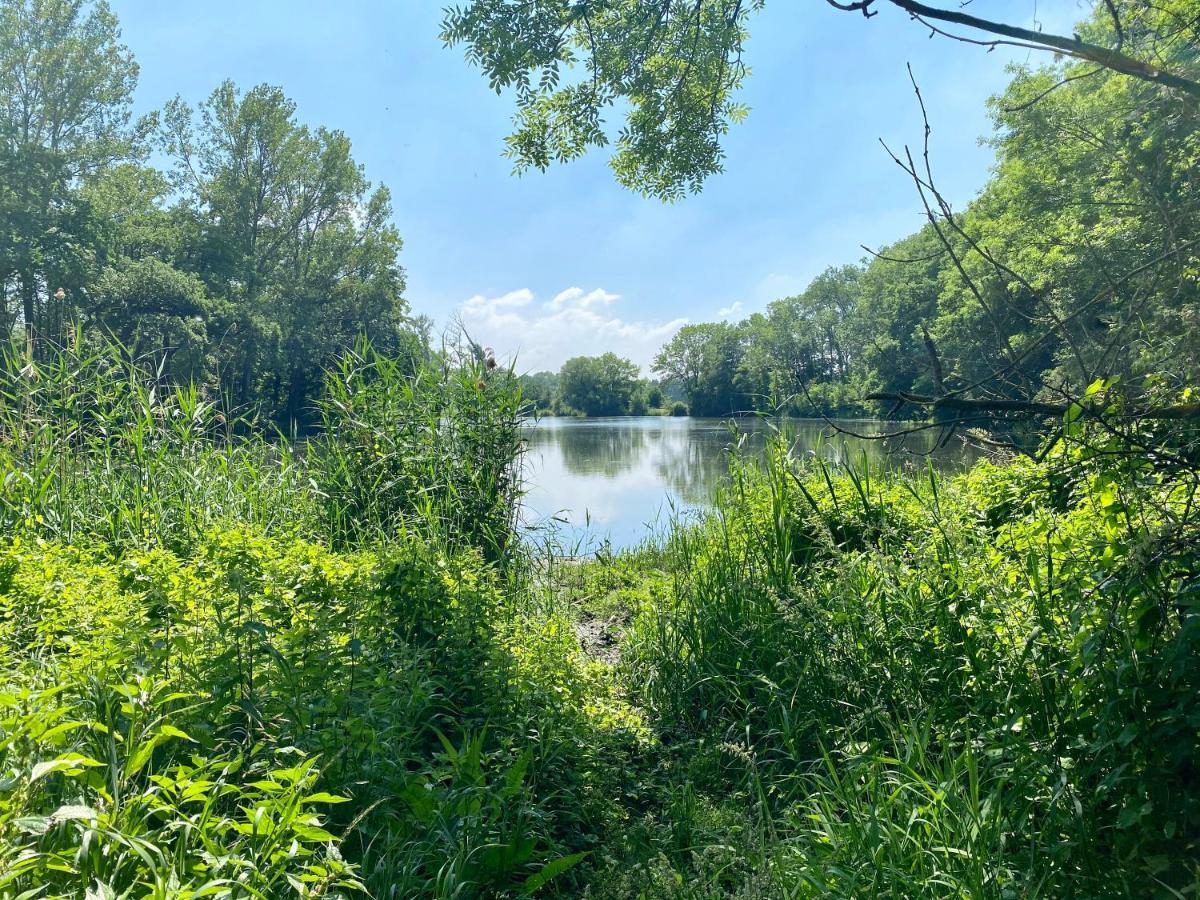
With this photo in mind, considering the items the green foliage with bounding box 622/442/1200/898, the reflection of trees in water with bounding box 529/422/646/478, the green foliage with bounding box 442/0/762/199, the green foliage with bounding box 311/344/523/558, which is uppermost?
the green foliage with bounding box 442/0/762/199

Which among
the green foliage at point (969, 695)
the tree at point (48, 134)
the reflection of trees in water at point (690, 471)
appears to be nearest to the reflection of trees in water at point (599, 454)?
the reflection of trees in water at point (690, 471)

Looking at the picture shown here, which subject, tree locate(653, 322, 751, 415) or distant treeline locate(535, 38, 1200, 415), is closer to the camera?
distant treeline locate(535, 38, 1200, 415)

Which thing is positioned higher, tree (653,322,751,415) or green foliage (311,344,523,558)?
tree (653,322,751,415)

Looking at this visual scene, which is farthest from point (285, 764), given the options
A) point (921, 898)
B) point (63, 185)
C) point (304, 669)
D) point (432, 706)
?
point (63, 185)

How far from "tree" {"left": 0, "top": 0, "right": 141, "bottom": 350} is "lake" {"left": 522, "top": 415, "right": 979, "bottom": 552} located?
747 inches

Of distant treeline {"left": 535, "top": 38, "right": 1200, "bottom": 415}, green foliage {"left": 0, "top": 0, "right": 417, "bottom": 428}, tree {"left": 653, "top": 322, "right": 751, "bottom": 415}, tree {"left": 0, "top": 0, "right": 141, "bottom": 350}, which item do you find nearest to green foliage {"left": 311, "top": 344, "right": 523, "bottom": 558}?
distant treeline {"left": 535, "top": 38, "right": 1200, "bottom": 415}

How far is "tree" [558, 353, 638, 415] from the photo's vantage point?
71.3 meters

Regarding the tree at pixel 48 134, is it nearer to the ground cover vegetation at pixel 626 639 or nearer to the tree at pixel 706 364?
the ground cover vegetation at pixel 626 639

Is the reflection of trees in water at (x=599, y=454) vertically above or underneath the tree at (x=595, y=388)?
underneath

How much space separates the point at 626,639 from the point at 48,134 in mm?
32589

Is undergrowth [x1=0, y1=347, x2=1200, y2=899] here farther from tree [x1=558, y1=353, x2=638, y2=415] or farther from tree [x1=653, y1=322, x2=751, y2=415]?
tree [x1=558, y1=353, x2=638, y2=415]

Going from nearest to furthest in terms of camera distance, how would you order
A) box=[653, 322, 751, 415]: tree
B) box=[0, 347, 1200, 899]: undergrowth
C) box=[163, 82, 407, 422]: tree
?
box=[0, 347, 1200, 899]: undergrowth < box=[163, 82, 407, 422]: tree < box=[653, 322, 751, 415]: tree

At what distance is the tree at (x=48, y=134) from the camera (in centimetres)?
2255

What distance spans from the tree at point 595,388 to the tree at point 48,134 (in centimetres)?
4742
